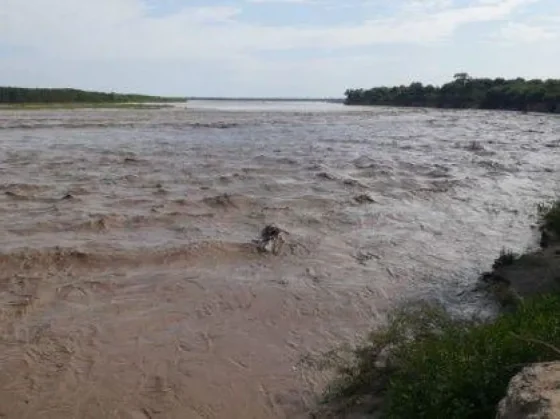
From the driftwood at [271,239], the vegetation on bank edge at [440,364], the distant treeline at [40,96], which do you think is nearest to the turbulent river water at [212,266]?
the driftwood at [271,239]

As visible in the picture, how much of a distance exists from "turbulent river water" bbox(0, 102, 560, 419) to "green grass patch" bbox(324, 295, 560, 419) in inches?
24.3

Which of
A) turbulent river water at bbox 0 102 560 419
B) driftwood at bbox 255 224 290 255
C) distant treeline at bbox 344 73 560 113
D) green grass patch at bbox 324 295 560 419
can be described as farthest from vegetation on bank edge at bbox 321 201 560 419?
distant treeline at bbox 344 73 560 113

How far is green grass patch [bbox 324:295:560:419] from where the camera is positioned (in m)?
4.09

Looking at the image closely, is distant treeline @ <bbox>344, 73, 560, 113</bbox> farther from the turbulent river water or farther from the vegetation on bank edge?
the vegetation on bank edge

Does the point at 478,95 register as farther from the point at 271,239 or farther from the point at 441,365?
the point at 441,365

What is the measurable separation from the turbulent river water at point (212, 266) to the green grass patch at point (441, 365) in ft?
2.02

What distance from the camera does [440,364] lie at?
4477 millimetres

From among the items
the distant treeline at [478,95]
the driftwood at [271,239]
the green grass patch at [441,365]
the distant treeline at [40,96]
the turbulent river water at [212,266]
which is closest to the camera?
the green grass patch at [441,365]

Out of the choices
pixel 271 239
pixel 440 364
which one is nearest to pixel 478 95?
pixel 271 239

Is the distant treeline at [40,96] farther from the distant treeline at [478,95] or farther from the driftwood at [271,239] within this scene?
the driftwood at [271,239]

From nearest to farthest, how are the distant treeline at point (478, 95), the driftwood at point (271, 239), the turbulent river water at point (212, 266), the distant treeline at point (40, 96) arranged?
the turbulent river water at point (212, 266) < the driftwood at point (271, 239) < the distant treeline at point (478, 95) < the distant treeline at point (40, 96)

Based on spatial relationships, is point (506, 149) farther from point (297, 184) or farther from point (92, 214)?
point (92, 214)

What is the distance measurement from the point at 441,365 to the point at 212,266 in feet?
19.1

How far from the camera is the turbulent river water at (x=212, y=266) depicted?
6.11 m
